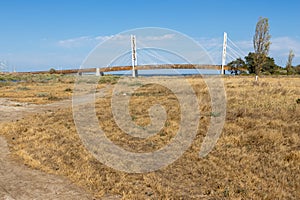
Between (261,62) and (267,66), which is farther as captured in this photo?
(267,66)

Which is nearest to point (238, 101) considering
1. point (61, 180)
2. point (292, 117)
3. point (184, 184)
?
point (292, 117)

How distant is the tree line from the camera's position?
3530 centimetres

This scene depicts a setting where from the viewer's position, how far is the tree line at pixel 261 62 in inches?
1390

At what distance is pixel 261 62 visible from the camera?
115 ft

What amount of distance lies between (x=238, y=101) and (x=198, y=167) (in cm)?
877

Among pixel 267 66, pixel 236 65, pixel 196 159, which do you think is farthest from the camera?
pixel 236 65

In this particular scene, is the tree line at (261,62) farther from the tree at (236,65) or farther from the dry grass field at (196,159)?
the dry grass field at (196,159)

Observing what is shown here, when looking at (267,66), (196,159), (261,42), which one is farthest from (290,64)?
(196,159)

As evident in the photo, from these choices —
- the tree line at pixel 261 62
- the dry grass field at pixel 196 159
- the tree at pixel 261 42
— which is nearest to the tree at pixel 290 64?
the tree line at pixel 261 62

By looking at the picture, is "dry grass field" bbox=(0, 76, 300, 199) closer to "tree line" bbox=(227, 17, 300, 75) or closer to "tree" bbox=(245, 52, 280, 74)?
"tree line" bbox=(227, 17, 300, 75)

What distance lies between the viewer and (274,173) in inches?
241

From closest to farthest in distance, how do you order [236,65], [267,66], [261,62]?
1. [261,62]
2. [267,66]
3. [236,65]

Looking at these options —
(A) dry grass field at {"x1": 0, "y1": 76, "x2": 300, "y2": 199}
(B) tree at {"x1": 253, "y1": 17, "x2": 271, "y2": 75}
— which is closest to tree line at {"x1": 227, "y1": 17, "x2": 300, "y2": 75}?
(B) tree at {"x1": 253, "y1": 17, "x2": 271, "y2": 75}

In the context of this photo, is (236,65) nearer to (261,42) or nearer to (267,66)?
(267,66)
